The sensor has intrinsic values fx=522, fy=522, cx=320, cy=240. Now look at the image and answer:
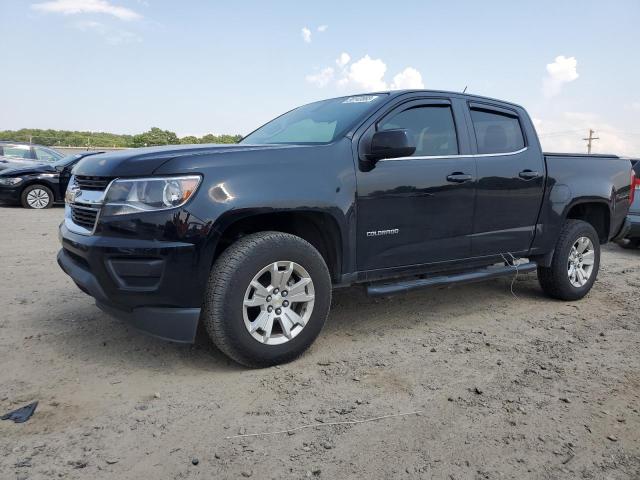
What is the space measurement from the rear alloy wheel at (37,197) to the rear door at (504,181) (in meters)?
10.7

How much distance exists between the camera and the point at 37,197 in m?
11.9

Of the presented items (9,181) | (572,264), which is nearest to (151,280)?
(572,264)

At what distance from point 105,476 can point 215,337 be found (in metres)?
1.02

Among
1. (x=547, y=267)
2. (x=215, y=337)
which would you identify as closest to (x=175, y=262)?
(x=215, y=337)

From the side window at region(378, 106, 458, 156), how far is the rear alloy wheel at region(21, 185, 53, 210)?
34.8ft

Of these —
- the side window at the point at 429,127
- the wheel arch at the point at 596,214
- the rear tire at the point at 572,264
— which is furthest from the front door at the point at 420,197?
the wheel arch at the point at 596,214

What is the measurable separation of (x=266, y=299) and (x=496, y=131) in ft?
8.80

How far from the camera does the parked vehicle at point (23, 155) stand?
13719 millimetres

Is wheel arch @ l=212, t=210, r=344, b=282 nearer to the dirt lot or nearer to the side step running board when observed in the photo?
the side step running board

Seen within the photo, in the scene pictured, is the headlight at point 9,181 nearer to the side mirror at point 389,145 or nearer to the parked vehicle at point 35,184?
the parked vehicle at point 35,184

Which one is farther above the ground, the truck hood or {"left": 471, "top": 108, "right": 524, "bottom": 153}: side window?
{"left": 471, "top": 108, "right": 524, "bottom": 153}: side window

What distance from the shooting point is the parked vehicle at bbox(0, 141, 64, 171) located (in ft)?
45.0

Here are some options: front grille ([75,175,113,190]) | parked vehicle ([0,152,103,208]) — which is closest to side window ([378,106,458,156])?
front grille ([75,175,113,190])

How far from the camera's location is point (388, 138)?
340cm
